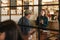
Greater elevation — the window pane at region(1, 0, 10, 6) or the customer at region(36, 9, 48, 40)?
the window pane at region(1, 0, 10, 6)

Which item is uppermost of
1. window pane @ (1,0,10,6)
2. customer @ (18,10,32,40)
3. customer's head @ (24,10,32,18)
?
window pane @ (1,0,10,6)

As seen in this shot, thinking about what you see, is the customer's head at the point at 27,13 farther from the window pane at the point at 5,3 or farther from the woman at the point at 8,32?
the woman at the point at 8,32

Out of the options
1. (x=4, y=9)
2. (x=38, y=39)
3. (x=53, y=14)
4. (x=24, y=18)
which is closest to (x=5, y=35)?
(x=53, y=14)

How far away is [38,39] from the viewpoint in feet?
6.46

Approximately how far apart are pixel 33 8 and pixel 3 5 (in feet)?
2.14

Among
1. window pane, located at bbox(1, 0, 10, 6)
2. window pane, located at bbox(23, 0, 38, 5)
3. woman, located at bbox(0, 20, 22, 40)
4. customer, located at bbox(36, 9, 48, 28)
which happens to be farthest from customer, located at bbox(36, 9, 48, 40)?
woman, located at bbox(0, 20, 22, 40)

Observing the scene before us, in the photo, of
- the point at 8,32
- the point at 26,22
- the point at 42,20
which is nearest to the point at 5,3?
the point at 26,22

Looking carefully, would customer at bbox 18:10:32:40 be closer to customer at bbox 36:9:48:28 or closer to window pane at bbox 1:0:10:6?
customer at bbox 36:9:48:28

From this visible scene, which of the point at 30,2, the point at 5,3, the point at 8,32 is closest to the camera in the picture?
the point at 8,32

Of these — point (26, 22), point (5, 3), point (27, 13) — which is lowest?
point (26, 22)

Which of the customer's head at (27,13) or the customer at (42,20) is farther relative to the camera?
the customer's head at (27,13)

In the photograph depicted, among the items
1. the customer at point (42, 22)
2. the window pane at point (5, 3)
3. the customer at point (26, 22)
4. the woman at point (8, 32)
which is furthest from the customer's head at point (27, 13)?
the woman at point (8, 32)

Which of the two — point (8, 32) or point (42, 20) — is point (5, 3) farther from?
point (8, 32)

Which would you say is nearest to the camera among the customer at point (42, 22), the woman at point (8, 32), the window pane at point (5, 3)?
the woman at point (8, 32)
